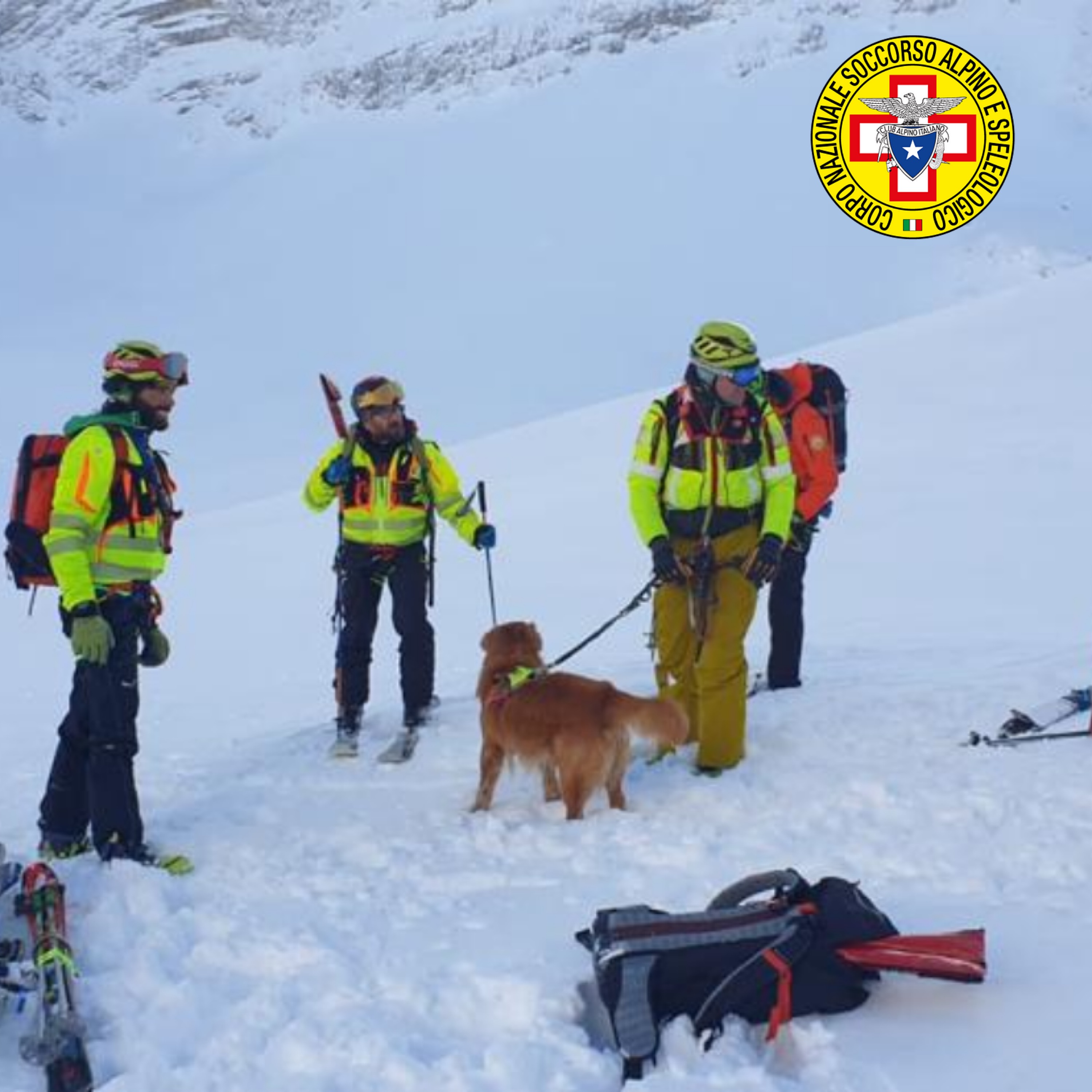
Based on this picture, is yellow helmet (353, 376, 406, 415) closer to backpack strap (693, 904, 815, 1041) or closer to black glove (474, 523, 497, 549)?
black glove (474, 523, 497, 549)

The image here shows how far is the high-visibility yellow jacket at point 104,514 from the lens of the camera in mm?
4609

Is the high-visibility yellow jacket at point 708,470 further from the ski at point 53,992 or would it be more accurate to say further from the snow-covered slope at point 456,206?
the snow-covered slope at point 456,206

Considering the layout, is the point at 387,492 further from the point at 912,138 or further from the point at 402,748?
the point at 912,138

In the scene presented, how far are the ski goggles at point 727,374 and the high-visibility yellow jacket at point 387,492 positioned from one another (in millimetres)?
1487

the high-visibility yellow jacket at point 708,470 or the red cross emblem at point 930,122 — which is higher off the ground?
the red cross emblem at point 930,122

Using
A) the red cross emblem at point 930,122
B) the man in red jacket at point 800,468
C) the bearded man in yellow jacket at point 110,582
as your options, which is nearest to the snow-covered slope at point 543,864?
the bearded man in yellow jacket at point 110,582

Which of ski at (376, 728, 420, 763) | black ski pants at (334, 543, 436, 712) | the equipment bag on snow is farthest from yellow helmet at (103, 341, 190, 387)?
ski at (376, 728, 420, 763)

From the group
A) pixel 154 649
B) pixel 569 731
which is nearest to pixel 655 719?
pixel 569 731

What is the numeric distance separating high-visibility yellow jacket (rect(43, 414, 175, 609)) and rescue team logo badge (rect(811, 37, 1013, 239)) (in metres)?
25.5

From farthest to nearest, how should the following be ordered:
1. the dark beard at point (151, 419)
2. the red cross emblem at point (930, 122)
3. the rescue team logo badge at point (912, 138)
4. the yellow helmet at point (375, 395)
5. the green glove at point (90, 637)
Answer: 1. the red cross emblem at point (930, 122)
2. the rescue team logo badge at point (912, 138)
3. the yellow helmet at point (375, 395)
4. the dark beard at point (151, 419)
5. the green glove at point (90, 637)

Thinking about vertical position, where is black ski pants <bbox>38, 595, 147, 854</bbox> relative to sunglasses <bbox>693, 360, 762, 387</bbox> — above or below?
below

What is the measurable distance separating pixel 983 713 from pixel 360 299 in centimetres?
4212

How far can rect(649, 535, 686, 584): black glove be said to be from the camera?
557cm

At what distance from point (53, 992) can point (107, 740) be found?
1.39 metres
